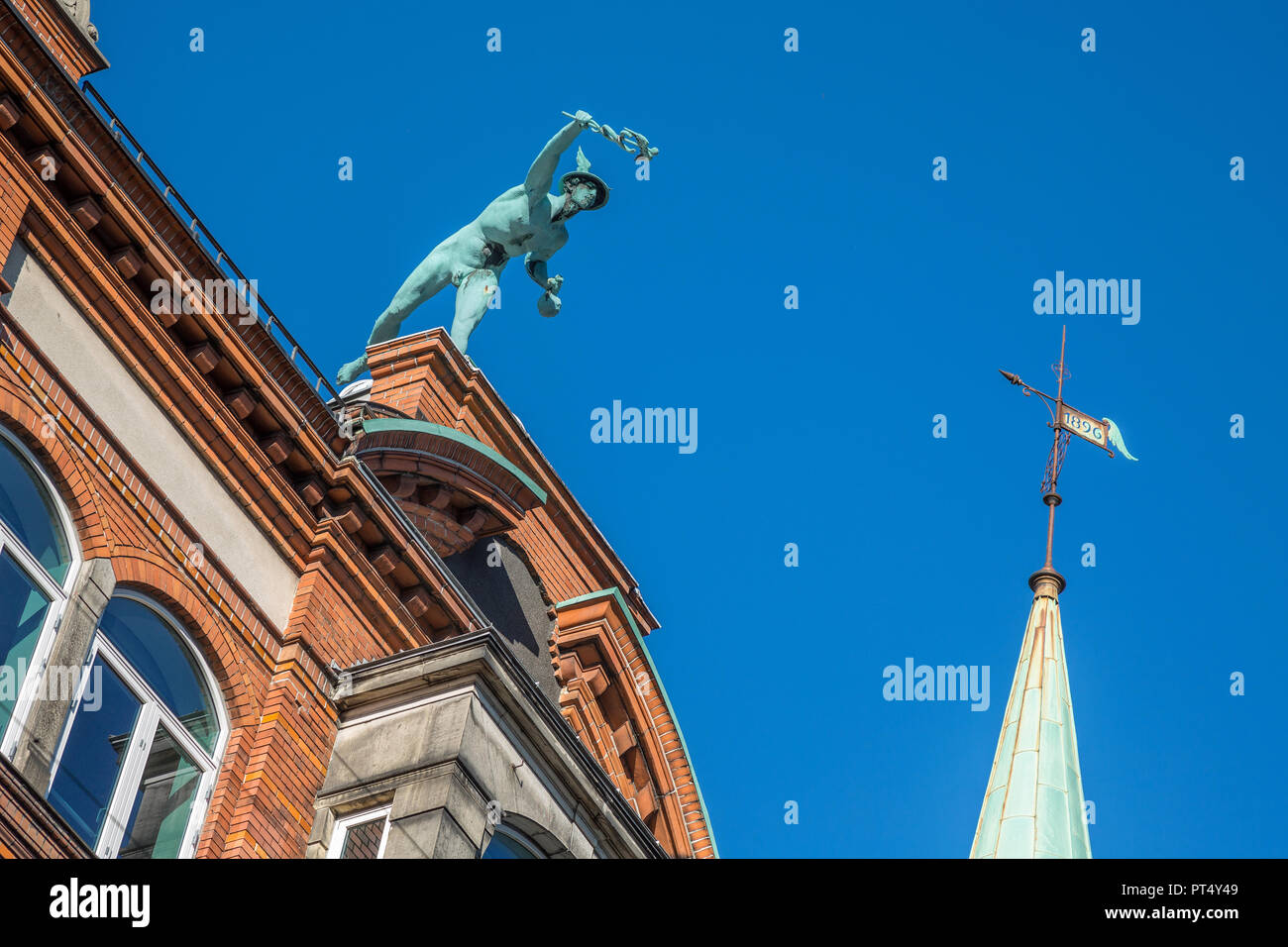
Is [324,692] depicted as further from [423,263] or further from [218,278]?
[423,263]

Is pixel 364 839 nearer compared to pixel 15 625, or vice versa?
pixel 15 625

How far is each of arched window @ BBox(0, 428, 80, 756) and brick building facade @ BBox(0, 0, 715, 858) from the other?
Answer: 2cm

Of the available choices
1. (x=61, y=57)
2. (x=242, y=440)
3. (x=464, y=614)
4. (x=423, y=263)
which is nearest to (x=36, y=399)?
(x=242, y=440)

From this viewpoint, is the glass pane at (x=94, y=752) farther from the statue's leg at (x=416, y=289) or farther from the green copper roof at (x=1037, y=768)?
the green copper roof at (x=1037, y=768)

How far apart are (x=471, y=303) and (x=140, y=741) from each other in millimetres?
12968

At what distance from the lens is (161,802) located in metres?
17.1

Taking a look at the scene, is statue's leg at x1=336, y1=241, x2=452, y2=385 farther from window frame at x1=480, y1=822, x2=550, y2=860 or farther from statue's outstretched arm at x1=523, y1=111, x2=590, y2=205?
window frame at x1=480, y1=822, x2=550, y2=860

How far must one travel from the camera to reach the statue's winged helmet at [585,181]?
93.8 feet

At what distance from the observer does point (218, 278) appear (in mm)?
19203

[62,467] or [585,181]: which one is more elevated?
[585,181]

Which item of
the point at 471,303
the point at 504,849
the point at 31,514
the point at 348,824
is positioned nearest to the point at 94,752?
the point at 31,514

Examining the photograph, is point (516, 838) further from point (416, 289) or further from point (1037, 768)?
point (1037, 768)

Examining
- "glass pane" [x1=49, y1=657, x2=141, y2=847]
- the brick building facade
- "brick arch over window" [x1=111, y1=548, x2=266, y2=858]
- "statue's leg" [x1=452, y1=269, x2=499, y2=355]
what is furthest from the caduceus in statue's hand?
"glass pane" [x1=49, y1=657, x2=141, y2=847]

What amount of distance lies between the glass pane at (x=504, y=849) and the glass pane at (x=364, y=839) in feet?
2.81
